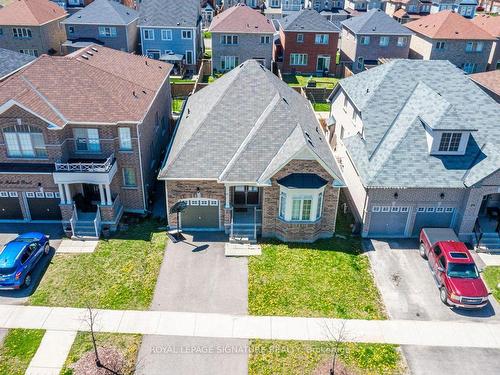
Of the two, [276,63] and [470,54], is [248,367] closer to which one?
[276,63]

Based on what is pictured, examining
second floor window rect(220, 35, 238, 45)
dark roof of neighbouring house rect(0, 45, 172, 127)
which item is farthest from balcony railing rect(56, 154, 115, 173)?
second floor window rect(220, 35, 238, 45)

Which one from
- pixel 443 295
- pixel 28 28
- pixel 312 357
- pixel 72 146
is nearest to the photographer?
pixel 312 357

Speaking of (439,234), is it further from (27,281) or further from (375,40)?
(375,40)

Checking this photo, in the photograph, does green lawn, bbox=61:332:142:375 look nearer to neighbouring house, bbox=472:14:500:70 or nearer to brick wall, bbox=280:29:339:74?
brick wall, bbox=280:29:339:74

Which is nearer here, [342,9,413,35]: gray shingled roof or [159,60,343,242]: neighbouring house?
[159,60,343,242]: neighbouring house

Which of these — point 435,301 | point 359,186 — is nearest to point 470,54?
point 359,186

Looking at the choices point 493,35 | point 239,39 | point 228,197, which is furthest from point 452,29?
point 228,197

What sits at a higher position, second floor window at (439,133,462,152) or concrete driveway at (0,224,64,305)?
second floor window at (439,133,462,152)
